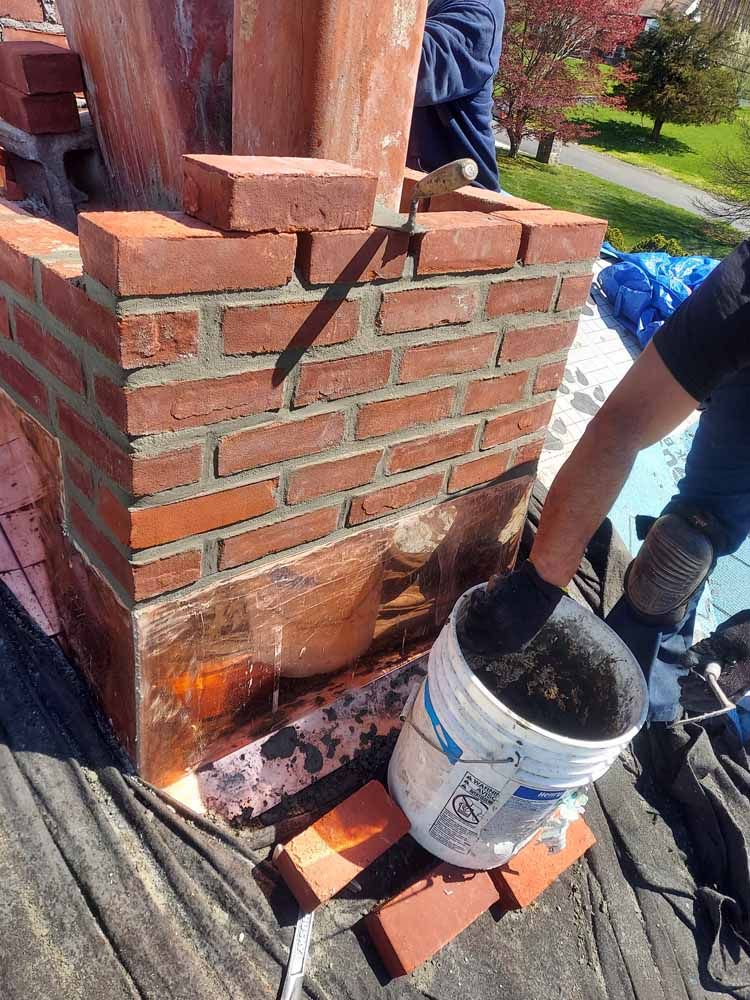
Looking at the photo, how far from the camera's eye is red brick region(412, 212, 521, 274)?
137 centimetres

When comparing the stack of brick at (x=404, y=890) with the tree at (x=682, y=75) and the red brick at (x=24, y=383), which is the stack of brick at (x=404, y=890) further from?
the tree at (x=682, y=75)

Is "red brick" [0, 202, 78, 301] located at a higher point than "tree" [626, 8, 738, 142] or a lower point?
lower

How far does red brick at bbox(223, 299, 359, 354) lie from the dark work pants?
159 centimetres

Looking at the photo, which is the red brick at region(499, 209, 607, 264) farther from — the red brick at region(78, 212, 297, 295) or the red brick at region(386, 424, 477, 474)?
the red brick at region(78, 212, 297, 295)

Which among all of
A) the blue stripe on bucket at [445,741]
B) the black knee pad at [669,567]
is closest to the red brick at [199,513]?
the blue stripe on bucket at [445,741]

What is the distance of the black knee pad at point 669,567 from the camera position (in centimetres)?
240

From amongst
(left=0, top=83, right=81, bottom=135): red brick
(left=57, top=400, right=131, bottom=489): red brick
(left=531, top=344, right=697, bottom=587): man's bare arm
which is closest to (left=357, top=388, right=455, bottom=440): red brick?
(left=531, top=344, right=697, bottom=587): man's bare arm

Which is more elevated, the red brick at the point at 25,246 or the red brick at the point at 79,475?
the red brick at the point at 25,246

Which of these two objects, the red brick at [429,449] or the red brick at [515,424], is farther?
the red brick at [515,424]

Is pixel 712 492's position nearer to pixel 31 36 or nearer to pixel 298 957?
pixel 298 957

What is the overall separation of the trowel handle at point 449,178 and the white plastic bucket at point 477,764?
945mm

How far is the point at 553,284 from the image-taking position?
1.68 meters

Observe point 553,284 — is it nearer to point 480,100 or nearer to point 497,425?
point 497,425

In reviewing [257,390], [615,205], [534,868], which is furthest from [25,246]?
[615,205]
